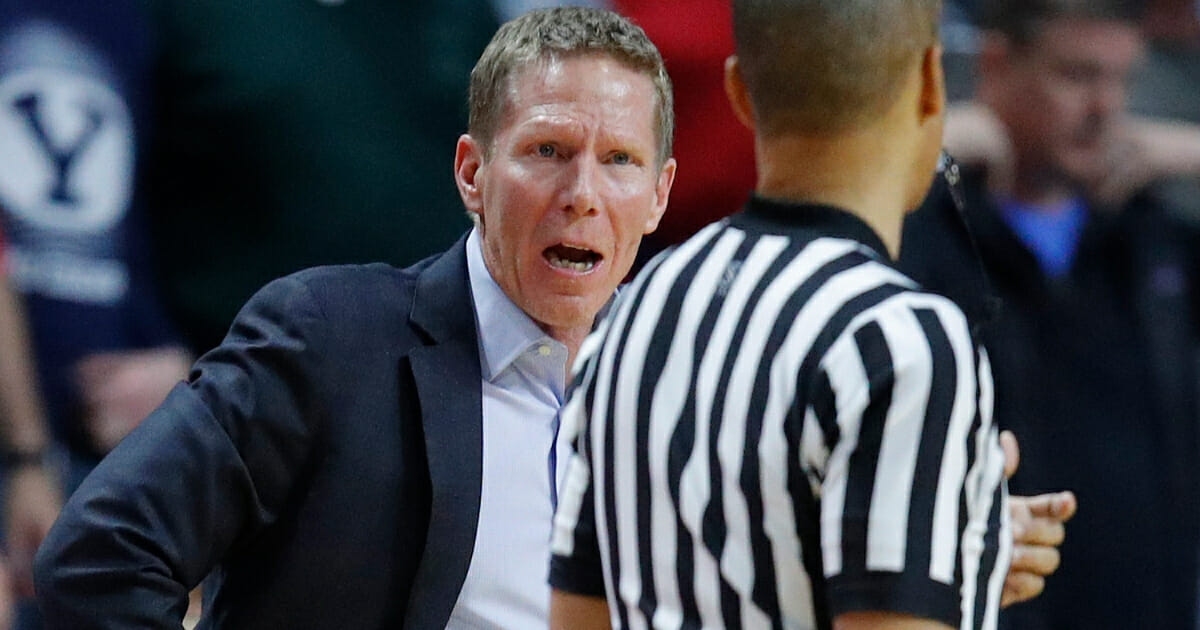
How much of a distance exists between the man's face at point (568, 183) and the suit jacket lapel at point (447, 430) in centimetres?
10

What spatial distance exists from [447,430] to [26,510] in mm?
1217

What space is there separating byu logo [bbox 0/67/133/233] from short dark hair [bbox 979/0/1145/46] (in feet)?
5.57

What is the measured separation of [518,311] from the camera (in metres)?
2.66

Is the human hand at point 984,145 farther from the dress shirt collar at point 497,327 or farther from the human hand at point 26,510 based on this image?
the human hand at point 26,510

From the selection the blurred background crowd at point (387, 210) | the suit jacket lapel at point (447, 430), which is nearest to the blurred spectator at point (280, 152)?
the blurred background crowd at point (387, 210)

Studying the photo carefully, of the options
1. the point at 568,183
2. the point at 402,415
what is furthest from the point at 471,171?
the point at 402,415

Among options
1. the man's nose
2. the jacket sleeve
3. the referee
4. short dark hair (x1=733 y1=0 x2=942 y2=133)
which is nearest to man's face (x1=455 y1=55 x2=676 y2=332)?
the man's nose

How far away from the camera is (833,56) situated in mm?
1765

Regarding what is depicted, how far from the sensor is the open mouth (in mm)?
2641

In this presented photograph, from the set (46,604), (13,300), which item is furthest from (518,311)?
(13,300)

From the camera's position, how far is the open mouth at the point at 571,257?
264cm

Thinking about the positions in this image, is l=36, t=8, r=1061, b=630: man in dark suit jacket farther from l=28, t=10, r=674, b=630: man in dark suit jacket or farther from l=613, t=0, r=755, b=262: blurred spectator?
l=613, t=0, r=755, b=262: blurred spectator

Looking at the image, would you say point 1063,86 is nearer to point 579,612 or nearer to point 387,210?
point 387,210

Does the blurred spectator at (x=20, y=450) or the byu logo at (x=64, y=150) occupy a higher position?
the byu logo at (x=64, y=150)
